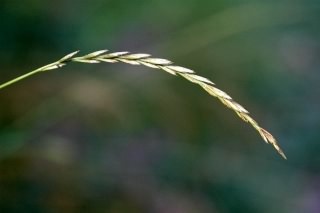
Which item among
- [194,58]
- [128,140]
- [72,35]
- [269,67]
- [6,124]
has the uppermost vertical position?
[269,67]

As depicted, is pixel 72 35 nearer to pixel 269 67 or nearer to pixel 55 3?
pixel 55 3

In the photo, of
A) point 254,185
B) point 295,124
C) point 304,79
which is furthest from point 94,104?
point 304,79

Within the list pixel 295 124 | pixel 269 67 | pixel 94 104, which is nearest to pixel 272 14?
pixel 269 67

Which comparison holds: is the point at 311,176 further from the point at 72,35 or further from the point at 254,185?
the point at 72,35

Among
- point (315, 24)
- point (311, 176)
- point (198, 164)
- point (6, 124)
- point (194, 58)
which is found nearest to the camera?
point (6, 124)

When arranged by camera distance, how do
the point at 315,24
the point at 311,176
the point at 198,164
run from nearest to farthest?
the point at 198,164 → the point at 311,176 → the point at 315,24

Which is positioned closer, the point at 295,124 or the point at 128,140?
the point at 128,140

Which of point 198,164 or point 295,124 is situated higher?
point 295,124
